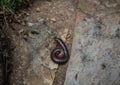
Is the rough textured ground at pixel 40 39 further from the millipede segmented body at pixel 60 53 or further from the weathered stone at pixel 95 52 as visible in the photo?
the weathered stone at pixel 95 52

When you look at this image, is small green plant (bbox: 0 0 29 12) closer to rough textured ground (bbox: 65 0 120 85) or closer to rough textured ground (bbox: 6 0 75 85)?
rough textured ground (bbox: 6 0 75 85)

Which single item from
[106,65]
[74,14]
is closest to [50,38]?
[74,14]

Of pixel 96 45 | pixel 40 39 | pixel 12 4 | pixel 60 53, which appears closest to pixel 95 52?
pixel 96 45

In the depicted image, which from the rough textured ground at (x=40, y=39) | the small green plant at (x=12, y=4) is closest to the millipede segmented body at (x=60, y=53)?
the rough textured ground at (x=40, y=39)

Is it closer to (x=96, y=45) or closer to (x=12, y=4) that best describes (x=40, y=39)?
(x=12, y=4)

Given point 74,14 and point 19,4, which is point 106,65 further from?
point 19,4
